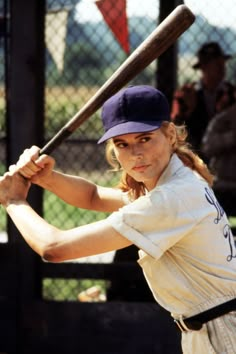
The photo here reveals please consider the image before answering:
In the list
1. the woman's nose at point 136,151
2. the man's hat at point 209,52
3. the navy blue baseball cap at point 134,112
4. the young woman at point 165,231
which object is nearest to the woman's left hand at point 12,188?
the young woman at point 165,231

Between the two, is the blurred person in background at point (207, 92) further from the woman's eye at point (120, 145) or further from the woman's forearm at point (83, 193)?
the woman's eye at point (120, 145)

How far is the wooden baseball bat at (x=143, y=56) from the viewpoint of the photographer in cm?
348

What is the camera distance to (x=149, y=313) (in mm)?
5348

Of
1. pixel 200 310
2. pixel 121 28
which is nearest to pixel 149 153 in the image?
pixel 200 310

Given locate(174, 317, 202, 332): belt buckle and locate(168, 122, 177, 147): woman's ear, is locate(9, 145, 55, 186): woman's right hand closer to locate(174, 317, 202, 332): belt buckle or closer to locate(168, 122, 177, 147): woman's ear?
locate(168, 122, 177, 147): woman's ear

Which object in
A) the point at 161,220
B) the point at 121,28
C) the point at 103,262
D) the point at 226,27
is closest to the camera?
the point at 161,220

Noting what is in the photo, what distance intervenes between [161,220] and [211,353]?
21.4 inches

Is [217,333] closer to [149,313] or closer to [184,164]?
[184,164]

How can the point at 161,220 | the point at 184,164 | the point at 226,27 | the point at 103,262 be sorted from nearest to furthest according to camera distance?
the point at 161,220
the point at 184,164
the point at 103,262
the point at 226,27

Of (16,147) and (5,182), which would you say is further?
(16,147)

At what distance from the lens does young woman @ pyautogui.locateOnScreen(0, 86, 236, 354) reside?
3137 mm

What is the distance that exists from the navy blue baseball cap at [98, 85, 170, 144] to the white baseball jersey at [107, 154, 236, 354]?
0.59 ft

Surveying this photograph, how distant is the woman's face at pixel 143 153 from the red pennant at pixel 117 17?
2055mm

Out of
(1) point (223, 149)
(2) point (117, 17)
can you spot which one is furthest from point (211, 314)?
(1) point (223, 149)
